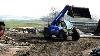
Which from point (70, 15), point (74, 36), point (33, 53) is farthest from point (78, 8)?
point (33, 53)

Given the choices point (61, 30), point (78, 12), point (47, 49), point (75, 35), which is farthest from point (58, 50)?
point (78, 12)

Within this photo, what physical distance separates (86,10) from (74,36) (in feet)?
10.7

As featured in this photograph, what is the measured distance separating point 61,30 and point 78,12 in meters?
2.95

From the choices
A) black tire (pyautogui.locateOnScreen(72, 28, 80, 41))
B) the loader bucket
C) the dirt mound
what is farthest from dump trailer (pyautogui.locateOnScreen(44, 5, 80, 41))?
the dirt mound

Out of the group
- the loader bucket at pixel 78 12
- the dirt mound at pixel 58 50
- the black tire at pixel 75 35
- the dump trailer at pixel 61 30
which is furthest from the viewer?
the loader bucket at pixel 78 12

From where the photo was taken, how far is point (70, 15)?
100ft

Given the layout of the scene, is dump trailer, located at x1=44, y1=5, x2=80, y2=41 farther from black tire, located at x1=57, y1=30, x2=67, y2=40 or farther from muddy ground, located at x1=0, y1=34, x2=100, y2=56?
muddy ground, located at x1=0, y1=34, x2=100, y2=56

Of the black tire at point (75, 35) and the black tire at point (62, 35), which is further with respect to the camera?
the black tire at point (75, 35)

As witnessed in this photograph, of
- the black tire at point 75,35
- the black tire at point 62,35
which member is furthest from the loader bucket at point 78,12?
the black tire at point 62,35

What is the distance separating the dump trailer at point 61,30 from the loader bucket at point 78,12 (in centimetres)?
44

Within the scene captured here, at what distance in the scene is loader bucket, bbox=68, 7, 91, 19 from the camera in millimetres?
30109

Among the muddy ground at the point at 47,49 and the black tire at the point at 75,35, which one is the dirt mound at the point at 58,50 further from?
the black tire at the point at 75,35

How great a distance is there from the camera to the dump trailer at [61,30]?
95.7 feet

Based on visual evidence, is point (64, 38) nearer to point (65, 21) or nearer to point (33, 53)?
point (65, 21)
